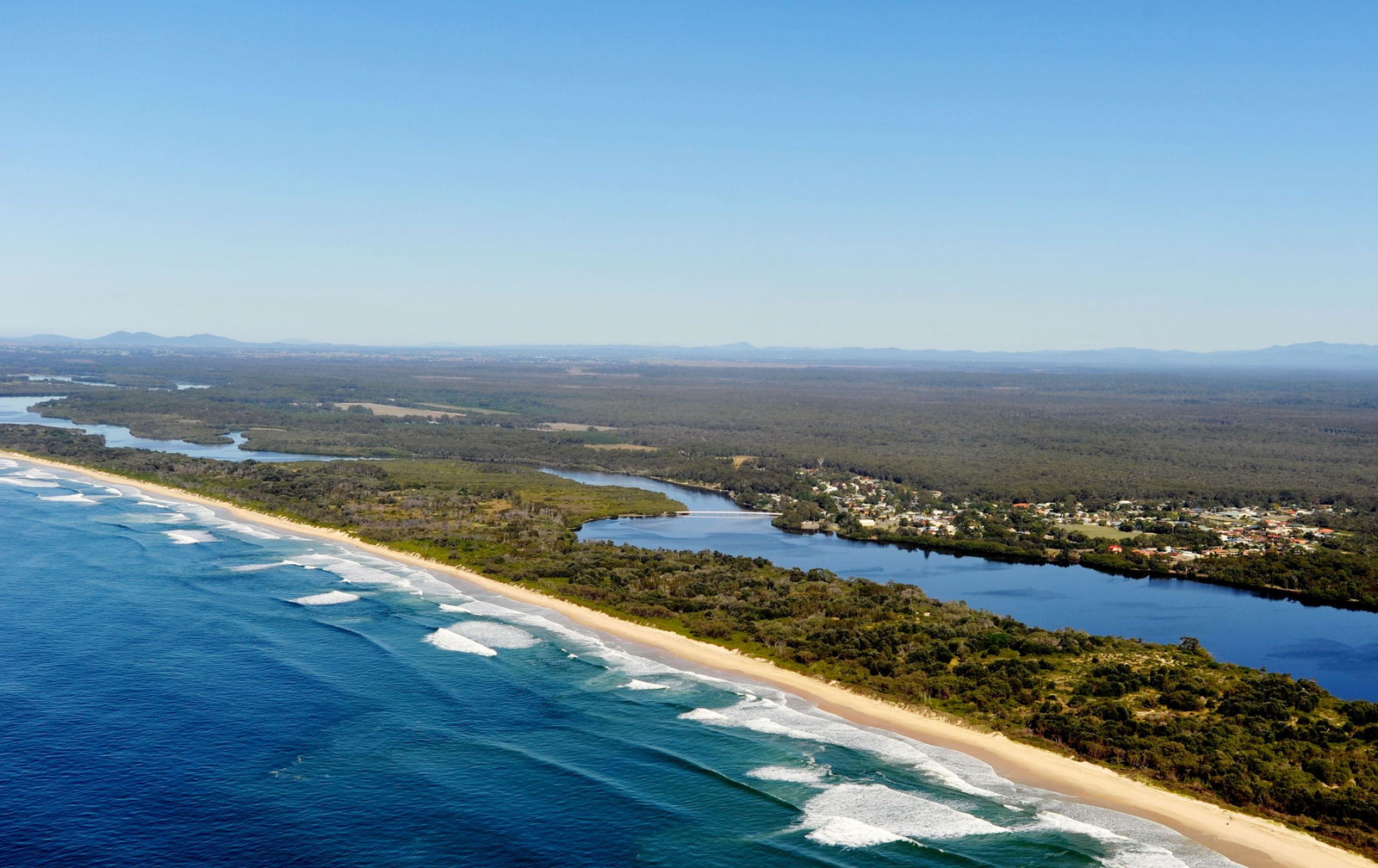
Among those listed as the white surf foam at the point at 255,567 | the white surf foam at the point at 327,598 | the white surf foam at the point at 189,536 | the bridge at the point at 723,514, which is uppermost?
the white surf foam at the point at 189,536

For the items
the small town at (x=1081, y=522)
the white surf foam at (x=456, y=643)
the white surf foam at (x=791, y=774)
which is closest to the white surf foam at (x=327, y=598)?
the white surf foam at (x=456, y=643)

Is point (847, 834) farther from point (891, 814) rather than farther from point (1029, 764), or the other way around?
point (1029, 764)

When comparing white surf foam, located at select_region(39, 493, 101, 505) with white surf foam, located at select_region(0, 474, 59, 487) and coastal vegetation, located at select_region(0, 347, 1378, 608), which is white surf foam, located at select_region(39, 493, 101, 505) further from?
coastal vegetation, located at select_region(0, 347, 1378, 608)

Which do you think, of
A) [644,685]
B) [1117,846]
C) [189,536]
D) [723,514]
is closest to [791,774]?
[644,685]

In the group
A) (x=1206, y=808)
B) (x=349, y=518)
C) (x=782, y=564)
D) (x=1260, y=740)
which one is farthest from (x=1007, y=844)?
(x=349, y=518)

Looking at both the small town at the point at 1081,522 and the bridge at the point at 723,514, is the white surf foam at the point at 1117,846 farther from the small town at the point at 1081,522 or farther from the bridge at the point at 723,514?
the bridge at the point at 723,514

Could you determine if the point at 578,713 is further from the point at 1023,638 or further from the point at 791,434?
the point at 791,434

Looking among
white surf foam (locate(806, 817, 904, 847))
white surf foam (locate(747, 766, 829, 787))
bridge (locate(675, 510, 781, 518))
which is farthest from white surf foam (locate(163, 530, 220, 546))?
white surf foam (locate(806, 817, 904, 847))
